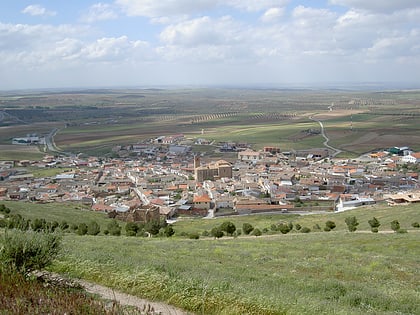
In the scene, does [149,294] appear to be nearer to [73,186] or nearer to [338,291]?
[338,291]

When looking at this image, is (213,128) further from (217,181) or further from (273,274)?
(273,274)

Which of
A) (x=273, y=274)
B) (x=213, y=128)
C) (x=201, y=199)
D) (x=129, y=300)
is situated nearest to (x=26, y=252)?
(x=129, y=300)

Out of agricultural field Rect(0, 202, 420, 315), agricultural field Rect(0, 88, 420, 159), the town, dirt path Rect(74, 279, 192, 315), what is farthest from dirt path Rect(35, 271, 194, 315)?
agricultural field Rect(0, 88, 420, 159)

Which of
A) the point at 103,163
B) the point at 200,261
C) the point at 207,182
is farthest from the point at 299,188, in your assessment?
the point at 200,261

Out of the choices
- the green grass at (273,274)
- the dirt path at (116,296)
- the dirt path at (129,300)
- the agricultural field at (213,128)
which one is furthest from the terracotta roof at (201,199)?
the agricultural field at (213,128)

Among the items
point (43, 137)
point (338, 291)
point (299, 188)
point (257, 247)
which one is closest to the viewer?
point (338, 291)

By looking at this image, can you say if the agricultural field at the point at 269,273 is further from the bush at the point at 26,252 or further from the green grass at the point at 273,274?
the bush at the point at 26,252
